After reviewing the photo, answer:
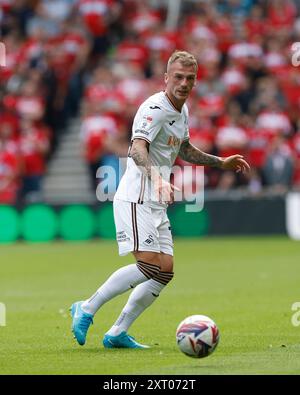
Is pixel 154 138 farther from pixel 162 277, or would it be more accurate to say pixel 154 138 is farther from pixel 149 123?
pixel 162 277

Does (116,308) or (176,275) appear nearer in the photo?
(116,308)

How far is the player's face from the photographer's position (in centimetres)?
970

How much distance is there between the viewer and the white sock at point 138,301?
389 inches

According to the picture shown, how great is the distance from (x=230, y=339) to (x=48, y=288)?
19.7 ft

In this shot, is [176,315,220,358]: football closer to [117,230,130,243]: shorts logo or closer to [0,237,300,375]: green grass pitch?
[0,237,300,375]: green grass pitch

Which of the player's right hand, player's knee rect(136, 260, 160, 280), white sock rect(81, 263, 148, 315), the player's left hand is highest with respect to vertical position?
the player's left hand

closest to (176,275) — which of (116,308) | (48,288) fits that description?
(48,288)

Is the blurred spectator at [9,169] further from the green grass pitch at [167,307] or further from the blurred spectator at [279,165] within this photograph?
the blurred spectator at [279,165]

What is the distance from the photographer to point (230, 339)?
412 inches

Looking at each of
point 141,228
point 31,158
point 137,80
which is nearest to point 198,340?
point 141,228

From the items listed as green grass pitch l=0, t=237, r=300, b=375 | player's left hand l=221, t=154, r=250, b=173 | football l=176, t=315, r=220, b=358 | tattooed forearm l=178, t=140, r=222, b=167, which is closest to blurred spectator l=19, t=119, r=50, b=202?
green grass pitch l=0, t=237, r=300, b=375

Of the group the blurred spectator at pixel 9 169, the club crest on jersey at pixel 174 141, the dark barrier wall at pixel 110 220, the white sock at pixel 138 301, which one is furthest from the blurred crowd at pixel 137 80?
the white sock at pixel 138 301

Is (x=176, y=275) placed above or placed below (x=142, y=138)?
below
